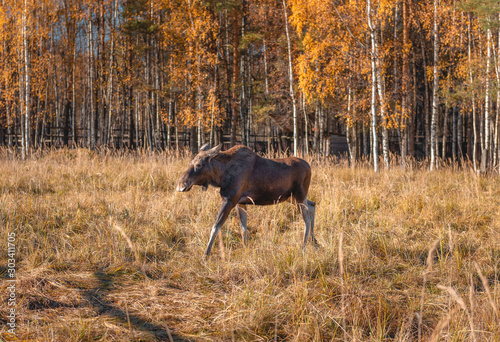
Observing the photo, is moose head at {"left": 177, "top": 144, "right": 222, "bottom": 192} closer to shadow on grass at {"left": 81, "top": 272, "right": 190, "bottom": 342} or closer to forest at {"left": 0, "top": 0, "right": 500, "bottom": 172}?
shadow on grass at {"left": 81, "top": 272, "right": 190, "bottom": 342}

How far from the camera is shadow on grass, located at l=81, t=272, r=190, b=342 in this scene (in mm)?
2594

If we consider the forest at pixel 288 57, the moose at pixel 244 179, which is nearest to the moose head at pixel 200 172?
the moose at pixel 244 179

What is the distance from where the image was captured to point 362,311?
281 centimetres

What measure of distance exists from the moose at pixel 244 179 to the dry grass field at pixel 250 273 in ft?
1.50

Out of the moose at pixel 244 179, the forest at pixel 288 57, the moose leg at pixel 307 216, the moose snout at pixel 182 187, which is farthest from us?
the forest at pixel 288 57

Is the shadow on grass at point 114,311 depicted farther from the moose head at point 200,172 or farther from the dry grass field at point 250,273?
the moose head at point 200,172

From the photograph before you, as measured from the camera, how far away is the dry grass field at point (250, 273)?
8.49 feet

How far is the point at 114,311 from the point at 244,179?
5.37 ft

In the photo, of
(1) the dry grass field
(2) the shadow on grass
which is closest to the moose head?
(1) the dry grass field

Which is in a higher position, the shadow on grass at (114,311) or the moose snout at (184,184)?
the moose snout at (184,184)

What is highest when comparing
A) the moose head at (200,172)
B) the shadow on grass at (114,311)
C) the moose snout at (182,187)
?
the moose head at (200,172)

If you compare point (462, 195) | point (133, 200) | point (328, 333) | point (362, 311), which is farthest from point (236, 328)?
point (462, 195)

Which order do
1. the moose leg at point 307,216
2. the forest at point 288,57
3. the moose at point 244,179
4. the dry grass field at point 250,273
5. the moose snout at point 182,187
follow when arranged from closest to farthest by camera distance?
the dry grass field at point 250,273
the moose snout at point 182,187
the moose at point 244,179
the moose leg at point 307,216
the forest at point 288,57

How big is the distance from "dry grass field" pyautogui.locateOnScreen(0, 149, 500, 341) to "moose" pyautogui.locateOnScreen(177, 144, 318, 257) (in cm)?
46
